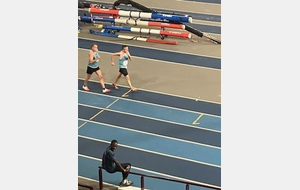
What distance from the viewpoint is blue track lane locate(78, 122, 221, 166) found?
9086 millimetres

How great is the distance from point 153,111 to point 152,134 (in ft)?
3.49

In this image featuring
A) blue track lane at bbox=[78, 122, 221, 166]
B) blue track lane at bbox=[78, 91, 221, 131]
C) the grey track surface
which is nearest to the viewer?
blue track lane at bbox=[78, 122, 221, 166]

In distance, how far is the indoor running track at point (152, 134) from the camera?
8625mm

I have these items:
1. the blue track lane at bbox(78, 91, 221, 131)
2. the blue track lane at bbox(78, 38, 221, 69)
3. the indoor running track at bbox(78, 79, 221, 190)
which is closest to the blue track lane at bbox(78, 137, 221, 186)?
the indoor running track at bbox(78, 79, 221, 190)

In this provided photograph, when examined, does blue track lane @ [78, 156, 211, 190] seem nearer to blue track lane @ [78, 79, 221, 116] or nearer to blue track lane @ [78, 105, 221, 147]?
blue track lane @ [78, 105, 221, 147]

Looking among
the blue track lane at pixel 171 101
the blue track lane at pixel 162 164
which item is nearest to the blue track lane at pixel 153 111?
the blue track lane at pixel 171 101

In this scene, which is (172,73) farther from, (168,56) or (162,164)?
(162,164)

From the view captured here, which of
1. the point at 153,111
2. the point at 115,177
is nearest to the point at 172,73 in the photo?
the point at 153,111

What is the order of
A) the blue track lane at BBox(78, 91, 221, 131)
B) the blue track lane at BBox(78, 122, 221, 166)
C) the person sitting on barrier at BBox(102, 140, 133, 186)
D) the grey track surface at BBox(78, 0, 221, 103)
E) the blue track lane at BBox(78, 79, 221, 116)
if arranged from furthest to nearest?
the grey track surface at BBox(78, 0, 221, 103), the blue track lane at BBox(78, 79, 221, 116), the blue track lane at BBox(78, 91, 221, 131), the blue track lane at BBox(78, 122, 221, 166), the person sitting on barrier at BBox(102, 140, 133, 186)
